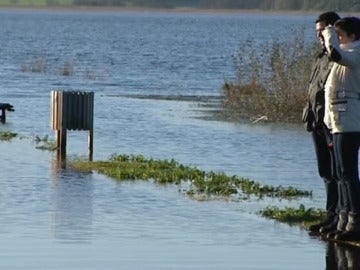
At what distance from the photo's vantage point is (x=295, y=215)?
1539 cm

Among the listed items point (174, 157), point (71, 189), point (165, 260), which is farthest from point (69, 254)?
point (174, 157)

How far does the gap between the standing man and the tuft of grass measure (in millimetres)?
14270

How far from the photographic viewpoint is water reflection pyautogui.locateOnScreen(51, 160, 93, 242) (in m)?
14.2

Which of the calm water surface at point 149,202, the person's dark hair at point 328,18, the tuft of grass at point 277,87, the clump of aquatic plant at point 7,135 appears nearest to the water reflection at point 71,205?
the calm water surface at point 149,202

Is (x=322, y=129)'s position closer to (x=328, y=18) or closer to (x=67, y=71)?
(x=328, y=18)

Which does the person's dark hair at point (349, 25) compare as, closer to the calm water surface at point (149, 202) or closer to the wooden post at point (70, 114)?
the calm water surface at point (149, 202)

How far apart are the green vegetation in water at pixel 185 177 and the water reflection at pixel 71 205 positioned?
1.55 ft

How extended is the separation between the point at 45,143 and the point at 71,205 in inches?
294

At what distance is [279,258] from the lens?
511 inches

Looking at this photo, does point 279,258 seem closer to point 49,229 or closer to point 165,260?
point 165,260

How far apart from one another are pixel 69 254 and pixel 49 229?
1.47 metres

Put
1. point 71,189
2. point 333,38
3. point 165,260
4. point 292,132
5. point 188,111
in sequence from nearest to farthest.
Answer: point 165,260 < point 333,38 < point 71,189 < point 292,132 < point 188,111

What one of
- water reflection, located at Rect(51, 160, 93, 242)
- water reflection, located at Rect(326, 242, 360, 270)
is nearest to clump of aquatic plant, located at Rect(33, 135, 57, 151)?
water reflection, located at Rect(51, 160, 93, 242)

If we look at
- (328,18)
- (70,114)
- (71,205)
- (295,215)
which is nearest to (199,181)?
(71,205)
